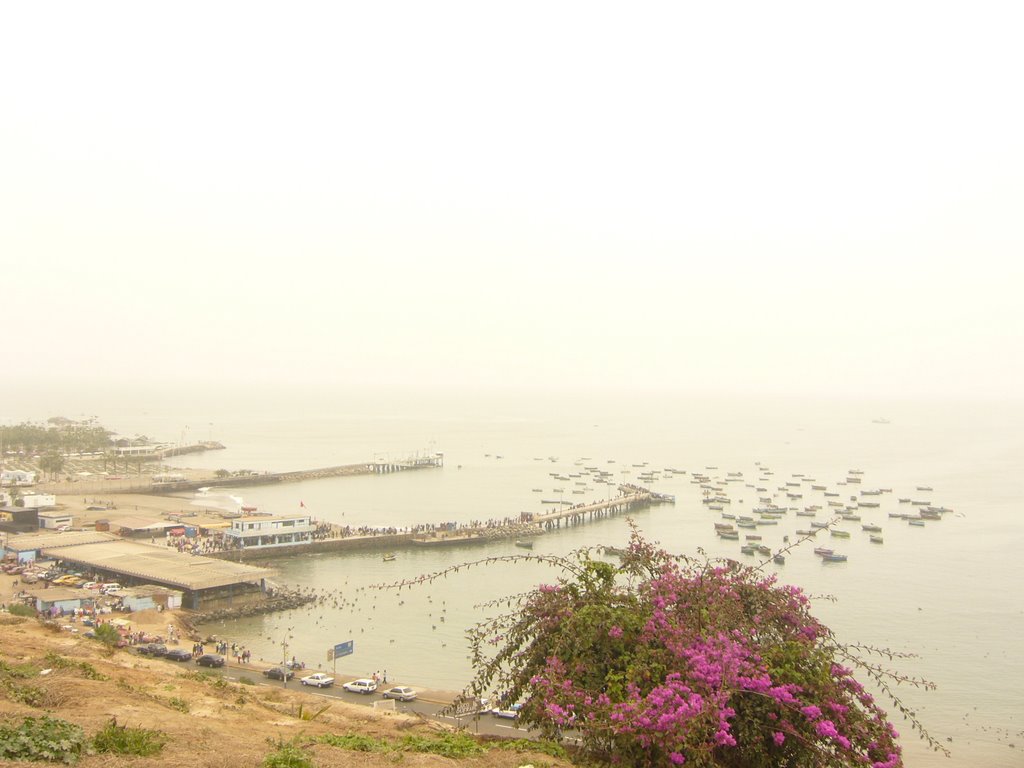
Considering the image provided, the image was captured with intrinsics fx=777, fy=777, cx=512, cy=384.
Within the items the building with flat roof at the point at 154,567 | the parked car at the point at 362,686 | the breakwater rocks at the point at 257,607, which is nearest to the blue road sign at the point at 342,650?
the parked car at the point at 362,686

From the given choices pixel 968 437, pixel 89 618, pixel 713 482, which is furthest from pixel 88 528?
pixel 968 437

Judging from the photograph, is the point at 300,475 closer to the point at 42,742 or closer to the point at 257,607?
the point at 257,607

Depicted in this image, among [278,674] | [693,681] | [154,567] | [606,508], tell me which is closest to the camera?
[693,681]

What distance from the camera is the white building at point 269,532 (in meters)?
36.3

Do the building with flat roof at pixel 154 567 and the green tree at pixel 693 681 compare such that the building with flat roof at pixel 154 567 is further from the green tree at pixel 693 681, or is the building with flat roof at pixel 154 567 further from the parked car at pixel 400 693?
the green tree at pixel 693 681

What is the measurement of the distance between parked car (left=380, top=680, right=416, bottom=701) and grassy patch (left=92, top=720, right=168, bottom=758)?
12.2 meters

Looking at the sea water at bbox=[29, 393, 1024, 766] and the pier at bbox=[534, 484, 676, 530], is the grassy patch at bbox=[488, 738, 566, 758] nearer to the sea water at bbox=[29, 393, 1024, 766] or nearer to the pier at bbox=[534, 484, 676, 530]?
the sea water at bbox=[29, 393, 1024, 766]

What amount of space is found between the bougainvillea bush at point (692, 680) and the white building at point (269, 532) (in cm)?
2935

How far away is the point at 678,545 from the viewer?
41844mm

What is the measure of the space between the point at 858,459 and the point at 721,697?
91498 mm

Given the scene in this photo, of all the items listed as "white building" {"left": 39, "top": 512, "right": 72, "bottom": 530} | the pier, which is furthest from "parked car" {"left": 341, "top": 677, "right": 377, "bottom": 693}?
the pier

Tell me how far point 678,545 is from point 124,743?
37.3 meters

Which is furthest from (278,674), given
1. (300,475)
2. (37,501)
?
(300,475)

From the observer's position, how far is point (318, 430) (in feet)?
393
